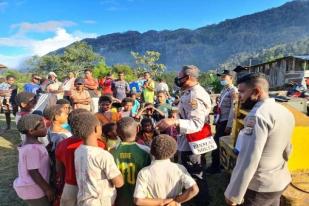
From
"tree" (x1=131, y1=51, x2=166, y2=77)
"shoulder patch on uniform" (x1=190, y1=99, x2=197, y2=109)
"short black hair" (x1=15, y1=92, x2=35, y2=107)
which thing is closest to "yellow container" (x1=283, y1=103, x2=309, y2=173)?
"shoulder patch on uniform" (x1=190, y1=99, x2=197, y2=109)

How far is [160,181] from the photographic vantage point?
2.95 m

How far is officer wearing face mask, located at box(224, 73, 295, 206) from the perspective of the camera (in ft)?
8.34

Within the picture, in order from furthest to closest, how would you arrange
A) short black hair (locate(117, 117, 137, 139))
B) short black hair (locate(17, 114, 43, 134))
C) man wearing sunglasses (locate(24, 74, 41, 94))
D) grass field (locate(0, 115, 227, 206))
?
man wearing sunglasses (locate(24, 74, 41, 94))
grass field (locate(0, 115, 227, 206))
short black hair (locate(17, 114, 43, 134))
short black hair (locate(117, 117, 137, 139))

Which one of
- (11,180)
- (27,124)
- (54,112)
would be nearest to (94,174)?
(27,124)

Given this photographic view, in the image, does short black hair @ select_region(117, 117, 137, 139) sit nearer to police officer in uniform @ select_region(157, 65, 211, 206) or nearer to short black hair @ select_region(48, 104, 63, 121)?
police officer in uniform @ select_region(157, 65, 211, 206)

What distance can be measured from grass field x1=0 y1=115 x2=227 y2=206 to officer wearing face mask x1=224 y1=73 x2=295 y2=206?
2.03m

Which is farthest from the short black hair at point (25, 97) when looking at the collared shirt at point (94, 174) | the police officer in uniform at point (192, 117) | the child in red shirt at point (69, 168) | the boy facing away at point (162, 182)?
the boy facing away at point (162, 182)

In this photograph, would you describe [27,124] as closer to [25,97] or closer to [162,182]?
[162,182]

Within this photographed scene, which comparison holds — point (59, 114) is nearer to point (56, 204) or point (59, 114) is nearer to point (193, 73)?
point (56, 204)

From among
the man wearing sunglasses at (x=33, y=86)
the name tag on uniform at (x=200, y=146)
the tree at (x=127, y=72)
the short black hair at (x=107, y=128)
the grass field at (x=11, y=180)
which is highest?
the man wearing sunglasses at (x=33, y=86)

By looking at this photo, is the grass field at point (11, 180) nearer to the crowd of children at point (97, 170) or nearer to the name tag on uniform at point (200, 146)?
the name tag on uniform at point (200, 146)

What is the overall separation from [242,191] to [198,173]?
1417mm

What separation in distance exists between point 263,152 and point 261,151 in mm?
98

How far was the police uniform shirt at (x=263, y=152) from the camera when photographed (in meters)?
2.53
